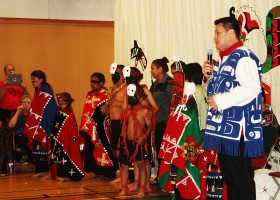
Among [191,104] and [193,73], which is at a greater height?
[193,73]

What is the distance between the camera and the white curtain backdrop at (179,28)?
15.7ft

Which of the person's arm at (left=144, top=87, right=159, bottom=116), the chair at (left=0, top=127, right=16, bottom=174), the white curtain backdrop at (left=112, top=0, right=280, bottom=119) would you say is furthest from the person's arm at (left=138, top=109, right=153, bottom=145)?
the chair at (left=0, top=127, right=16, bottom=174)

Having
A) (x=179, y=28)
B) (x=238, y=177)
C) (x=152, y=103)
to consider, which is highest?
(x=179, y=28)

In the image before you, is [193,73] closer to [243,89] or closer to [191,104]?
[191,104]

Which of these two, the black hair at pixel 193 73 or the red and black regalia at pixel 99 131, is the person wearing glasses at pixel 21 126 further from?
the black hair at pixel 193 73

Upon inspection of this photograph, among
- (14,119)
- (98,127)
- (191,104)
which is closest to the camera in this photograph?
(191,104)

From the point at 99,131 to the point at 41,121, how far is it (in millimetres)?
883

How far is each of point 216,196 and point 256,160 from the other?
1.05 metres

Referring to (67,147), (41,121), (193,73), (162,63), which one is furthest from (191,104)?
(41,121)

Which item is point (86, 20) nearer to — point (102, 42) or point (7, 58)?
point (102, 42)

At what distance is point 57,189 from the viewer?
621 centimetres

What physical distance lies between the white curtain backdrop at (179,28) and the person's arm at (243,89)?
4.26 feet

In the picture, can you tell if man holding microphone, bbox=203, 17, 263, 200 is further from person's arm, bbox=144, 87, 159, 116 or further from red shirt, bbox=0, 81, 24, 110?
red shirt, bbox=0, 81, 24, 110

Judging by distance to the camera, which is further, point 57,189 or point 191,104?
point 57,189
